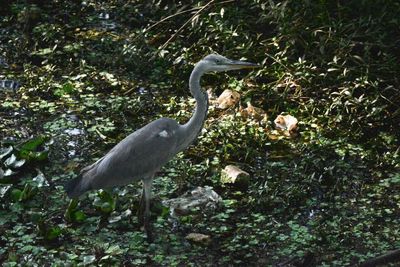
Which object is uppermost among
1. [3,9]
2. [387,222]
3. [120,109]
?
[3,9]

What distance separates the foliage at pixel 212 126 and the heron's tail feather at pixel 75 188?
191 millimetres

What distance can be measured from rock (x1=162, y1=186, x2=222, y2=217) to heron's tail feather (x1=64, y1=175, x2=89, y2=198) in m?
0.70

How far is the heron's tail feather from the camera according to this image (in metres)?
5.17

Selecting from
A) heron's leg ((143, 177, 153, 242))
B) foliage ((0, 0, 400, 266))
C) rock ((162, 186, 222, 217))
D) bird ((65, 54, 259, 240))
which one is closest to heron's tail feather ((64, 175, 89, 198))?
bird ((65, 54, 259, 240))

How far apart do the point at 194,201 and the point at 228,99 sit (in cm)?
154

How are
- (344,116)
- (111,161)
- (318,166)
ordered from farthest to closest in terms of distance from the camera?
1. (344,116)
2. (318,166)
3. (111,161)

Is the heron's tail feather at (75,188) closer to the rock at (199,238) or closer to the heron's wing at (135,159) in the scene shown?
the heron's wing at (135,159)

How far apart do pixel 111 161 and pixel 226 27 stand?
8.45 ft

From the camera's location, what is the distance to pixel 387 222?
547 cm

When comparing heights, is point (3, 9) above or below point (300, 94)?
above

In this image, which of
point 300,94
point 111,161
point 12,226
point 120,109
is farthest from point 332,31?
point 12,226

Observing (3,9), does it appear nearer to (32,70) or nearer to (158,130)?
(32,70)

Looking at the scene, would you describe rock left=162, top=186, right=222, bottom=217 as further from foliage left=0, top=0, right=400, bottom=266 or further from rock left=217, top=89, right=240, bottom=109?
rock left=217, top=89, right=240, bottom=109

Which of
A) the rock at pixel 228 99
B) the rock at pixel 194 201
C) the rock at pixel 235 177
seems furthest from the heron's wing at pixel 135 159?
the rock at pixel 228 99
